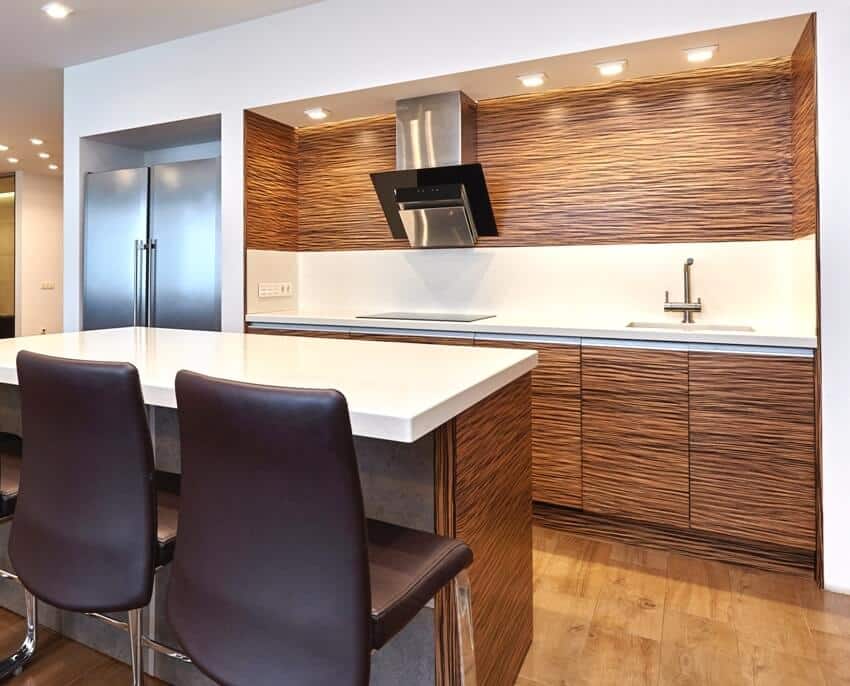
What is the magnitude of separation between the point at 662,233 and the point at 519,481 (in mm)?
1968

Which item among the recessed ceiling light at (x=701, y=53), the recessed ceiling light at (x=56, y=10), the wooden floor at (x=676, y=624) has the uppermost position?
the recessed ceiling light at (x=56, y=10)

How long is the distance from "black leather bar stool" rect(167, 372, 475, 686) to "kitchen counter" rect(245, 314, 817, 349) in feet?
6.15

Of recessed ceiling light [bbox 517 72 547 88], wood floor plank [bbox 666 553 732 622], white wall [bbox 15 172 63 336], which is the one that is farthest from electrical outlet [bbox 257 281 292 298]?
white wall [bbox 15 172 63 336]

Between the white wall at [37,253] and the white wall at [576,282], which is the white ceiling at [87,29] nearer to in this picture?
the white wall at [576,282]

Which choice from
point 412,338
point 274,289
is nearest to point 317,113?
point 274,289

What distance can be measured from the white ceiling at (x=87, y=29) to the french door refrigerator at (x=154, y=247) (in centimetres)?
76

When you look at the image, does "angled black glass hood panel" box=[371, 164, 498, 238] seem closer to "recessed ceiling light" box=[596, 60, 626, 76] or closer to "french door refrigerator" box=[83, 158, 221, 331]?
"recessed ceiling light" box=[596, 60, 626, 76]

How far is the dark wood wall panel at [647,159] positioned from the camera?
9.50ft

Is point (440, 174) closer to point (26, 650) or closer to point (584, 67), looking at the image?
point (584, 67)

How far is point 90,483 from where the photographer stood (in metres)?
1.21

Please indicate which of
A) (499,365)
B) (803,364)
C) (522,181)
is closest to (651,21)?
(522,181)

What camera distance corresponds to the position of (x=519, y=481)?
1.72 meters

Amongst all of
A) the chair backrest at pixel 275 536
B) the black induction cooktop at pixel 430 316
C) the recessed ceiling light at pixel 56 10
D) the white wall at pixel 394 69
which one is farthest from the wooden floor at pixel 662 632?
the recessed ceiling light at pixel 56 10

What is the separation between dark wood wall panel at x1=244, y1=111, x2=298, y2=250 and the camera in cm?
369
